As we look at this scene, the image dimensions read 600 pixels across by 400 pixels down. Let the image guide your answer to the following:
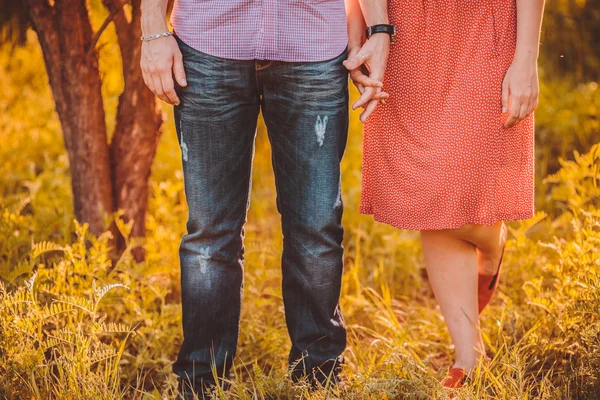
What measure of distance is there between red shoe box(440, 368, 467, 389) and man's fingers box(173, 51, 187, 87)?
1135mm

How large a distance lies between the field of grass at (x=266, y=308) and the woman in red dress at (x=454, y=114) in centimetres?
28

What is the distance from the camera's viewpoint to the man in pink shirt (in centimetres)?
163

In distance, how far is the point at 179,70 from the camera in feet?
5.38

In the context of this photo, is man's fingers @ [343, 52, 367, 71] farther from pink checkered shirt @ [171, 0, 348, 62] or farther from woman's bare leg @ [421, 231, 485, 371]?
woman's bare leg @ [421, 231, 485, 371]

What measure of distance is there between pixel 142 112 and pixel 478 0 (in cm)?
125

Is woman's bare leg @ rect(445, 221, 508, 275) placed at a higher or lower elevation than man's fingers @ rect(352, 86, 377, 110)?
lower

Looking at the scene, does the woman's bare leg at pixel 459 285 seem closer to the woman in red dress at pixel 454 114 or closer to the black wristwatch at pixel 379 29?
the woman in red dress at pixel 454 114

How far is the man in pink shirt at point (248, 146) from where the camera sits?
1627 mm

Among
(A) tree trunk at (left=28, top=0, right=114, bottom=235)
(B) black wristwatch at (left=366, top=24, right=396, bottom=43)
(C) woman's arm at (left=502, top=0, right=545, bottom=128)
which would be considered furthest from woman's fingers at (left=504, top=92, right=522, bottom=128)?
(A) tree trunk at (left=28, top=0, right=114, bottom=235)

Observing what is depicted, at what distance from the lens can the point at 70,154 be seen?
7.76 feet

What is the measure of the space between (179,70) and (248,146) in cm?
28

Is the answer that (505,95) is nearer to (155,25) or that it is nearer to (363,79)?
(363,79)

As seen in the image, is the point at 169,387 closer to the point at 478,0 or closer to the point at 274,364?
the point at 274,364

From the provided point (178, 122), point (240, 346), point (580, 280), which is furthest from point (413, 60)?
point (240, 346)
